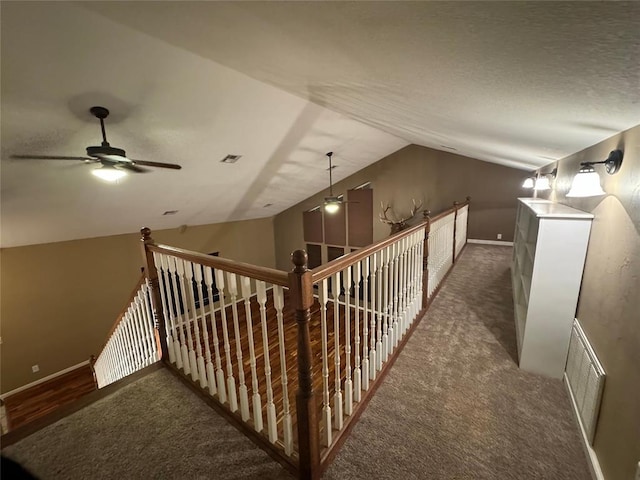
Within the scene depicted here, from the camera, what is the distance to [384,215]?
7215mm

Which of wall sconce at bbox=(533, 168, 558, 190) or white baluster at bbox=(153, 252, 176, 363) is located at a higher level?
wall sconce at bbox=(533, 168, 558, 190)

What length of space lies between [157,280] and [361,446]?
183 cm

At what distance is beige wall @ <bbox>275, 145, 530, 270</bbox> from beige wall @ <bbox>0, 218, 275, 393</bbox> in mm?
5062

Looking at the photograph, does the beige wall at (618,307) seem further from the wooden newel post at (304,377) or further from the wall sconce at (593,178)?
the wooden newel post at (304,377)

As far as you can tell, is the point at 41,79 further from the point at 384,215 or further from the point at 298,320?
the point at 384,215

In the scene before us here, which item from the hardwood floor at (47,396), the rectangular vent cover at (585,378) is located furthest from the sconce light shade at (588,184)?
the hardwood floor at (47,396)

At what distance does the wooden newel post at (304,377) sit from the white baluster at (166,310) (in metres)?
1.29

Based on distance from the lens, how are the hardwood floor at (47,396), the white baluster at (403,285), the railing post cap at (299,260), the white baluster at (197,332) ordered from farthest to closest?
the hardwood floor at (47,396)
the white baluster at (403,285)
the white baluster at (197,332)
the railing post cap at (299,260)

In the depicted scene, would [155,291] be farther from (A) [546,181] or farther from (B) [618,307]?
(A) [546,181]

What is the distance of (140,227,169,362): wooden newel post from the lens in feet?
6.76

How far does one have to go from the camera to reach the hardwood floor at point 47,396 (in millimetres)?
4266

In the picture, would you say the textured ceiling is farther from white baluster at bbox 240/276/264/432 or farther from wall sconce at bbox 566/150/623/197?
white baluster at bbox 240/276/264/432

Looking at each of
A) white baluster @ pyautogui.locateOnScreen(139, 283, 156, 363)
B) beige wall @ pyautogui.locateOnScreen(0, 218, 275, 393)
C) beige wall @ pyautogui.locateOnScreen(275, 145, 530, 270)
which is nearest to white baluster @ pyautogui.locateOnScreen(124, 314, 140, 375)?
white baluster @ pyautogui.locateOnScreen(139, 283, 156, 363)

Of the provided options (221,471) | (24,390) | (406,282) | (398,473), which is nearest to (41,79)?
(221,471)
